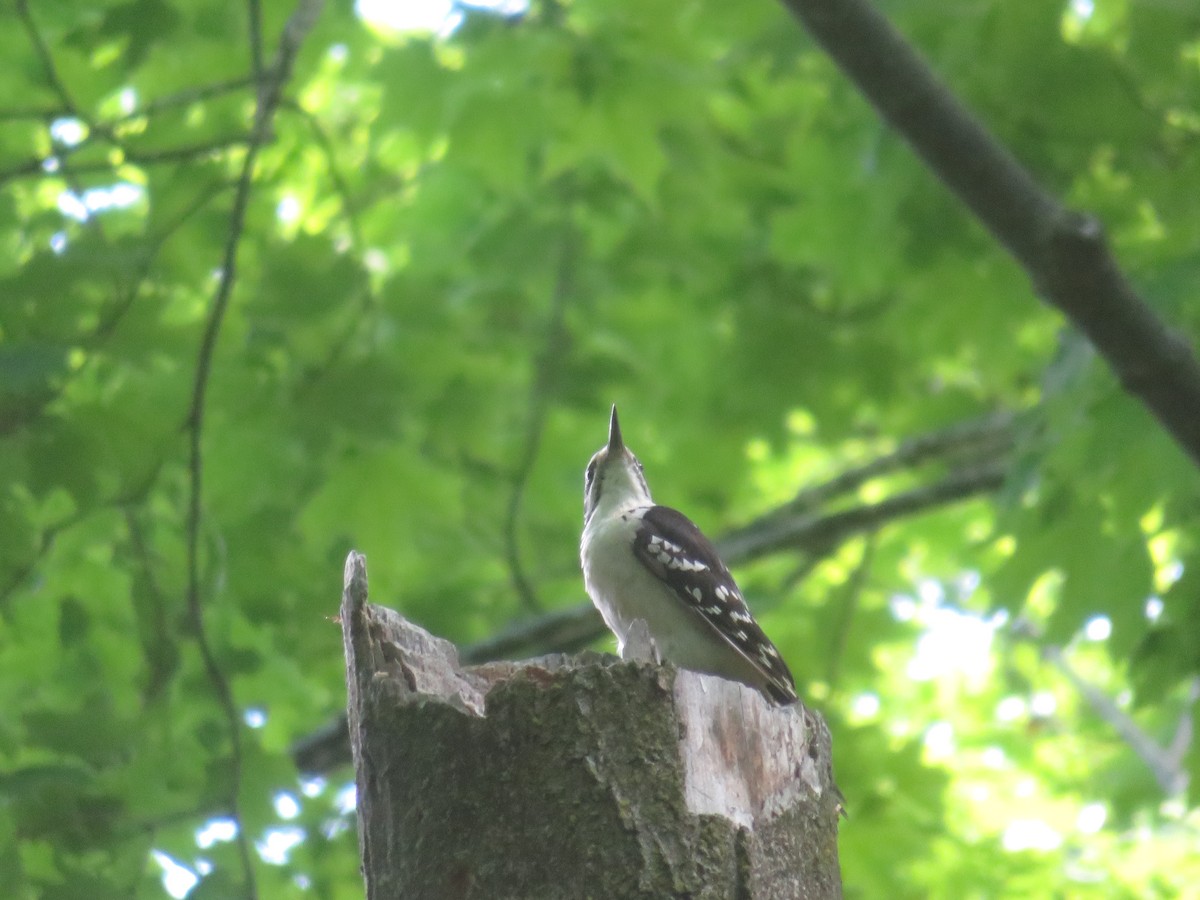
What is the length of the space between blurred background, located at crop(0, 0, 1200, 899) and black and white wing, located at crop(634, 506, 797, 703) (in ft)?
3.51

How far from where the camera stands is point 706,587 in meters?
4.82

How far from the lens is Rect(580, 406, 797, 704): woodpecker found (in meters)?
4.64

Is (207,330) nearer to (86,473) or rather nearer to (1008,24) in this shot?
(86,473)

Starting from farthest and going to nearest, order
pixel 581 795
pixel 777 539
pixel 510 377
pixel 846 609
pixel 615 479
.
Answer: pixel 510 377
pixel 846 609
pixel 777 539
pixel 615 479
pixel 581 795

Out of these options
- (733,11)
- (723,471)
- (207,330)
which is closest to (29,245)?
(207,330)

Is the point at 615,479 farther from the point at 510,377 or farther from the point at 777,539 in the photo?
the point at 510,377

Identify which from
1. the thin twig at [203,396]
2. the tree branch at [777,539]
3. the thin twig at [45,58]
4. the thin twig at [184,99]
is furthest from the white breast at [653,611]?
the thin twig at [45,58]

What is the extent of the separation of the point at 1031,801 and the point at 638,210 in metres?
6.82

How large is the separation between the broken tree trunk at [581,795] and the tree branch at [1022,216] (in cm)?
248

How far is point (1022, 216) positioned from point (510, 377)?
13.1 ft

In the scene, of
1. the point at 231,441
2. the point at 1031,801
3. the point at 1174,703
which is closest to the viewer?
the point at 231,441

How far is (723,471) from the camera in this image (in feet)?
27.5

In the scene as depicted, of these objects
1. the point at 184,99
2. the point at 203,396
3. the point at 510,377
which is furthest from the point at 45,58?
the point at 510,377

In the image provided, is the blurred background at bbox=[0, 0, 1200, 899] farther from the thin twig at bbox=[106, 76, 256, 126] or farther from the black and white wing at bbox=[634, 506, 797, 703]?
the black and white wing at bbox=[634, 506, 797, 703]
